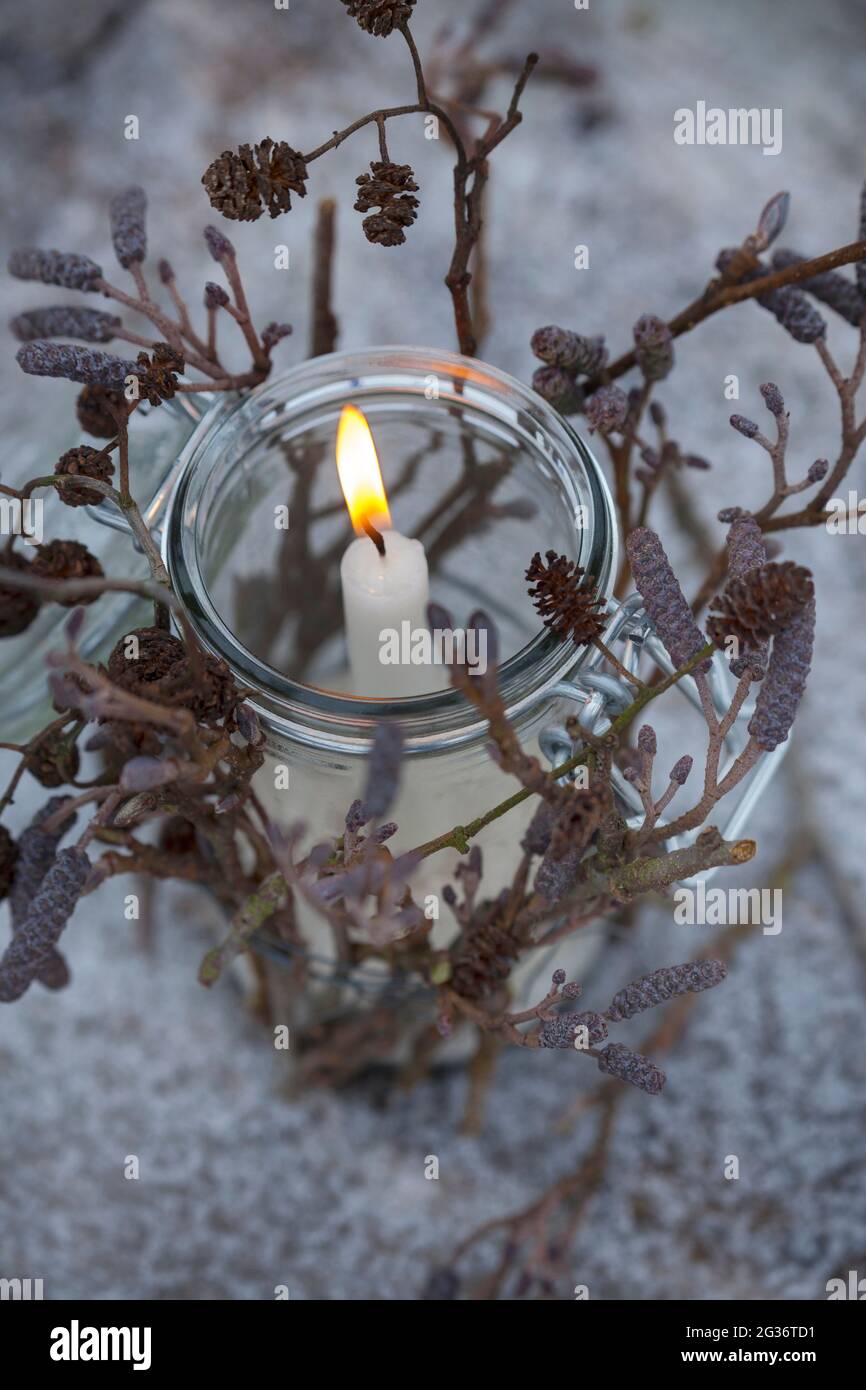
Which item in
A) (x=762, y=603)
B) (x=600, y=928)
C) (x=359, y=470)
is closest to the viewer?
(x=762, y=603)

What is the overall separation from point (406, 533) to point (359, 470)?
9cm

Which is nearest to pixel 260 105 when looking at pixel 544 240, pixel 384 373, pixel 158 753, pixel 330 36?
pixel 330 36

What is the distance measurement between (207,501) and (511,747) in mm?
148

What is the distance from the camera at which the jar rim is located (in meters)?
0.35

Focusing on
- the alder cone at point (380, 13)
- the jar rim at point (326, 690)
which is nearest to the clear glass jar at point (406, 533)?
the jar rim at point (326, 690)

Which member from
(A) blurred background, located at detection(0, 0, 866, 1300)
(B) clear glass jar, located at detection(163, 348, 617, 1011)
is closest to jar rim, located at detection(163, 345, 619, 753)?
(B) clear glass jar, located at detection(163, 348, 617, 1011)

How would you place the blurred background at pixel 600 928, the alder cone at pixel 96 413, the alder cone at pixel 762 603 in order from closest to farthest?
the alder cone at pixel 762 603, the alder cone at pixel 96 413, the blurred background at pixel 600 928

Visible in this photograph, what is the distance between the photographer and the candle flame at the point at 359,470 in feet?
1.26

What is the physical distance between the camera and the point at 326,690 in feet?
1.22

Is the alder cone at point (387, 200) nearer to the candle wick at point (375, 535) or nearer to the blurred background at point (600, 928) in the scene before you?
the candle wick at point (375, 535)

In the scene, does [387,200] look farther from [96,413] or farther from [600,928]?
[600,928]

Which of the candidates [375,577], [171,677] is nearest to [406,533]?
[375,577]

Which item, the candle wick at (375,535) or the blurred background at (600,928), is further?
the blurred background at (600,928)

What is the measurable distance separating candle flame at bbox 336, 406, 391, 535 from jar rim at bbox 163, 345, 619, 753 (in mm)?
35
